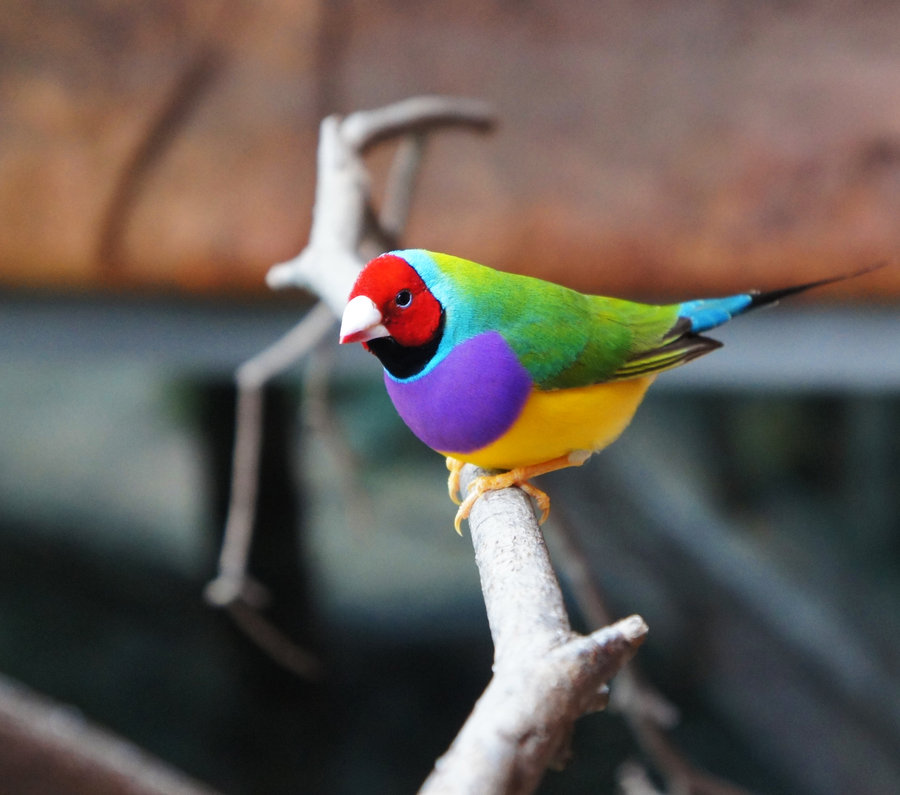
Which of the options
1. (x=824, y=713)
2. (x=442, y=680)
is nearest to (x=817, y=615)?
(x=824, y=713)

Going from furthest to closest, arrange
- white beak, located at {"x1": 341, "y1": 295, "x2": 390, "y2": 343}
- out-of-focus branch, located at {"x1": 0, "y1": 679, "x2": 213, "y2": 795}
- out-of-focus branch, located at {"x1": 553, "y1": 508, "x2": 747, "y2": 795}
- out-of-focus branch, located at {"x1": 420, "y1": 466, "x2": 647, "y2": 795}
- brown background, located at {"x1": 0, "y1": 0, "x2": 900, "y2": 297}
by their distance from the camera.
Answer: brown background, located at {"x1": 0, "y1": 0, "x2": 900, "y2": 297} < out-of-focus branch, located at {"x1": 553, "y1": 508, "x2": 747, "y2": 795} < out-of-focus branch, located at {"x1": 0, "y1": 679, "x2": 213, "y2": 795} < white beak, located at {"x1": 341, "y1": 295, "x2": 390, "y2": 343} < out-of-focus branch, located at {"x1": 420, "y1": 466, "x2": 647, "y2": 795}

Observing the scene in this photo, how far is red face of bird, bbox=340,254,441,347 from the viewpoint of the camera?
77 cm

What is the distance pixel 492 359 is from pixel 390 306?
11cm

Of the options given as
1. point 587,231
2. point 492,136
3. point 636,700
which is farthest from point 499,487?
point 492,136

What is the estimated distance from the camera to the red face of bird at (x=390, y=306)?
2.54ft

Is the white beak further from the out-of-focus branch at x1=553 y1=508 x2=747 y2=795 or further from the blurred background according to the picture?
the blurred background

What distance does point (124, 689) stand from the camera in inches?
103

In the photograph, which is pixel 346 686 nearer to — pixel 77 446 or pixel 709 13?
pixel 77 446

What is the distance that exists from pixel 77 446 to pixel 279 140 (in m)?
1.50

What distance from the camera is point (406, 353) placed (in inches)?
33.1

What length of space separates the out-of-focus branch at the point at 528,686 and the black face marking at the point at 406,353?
32 cm

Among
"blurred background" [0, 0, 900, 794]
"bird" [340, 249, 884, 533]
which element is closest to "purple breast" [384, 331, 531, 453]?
"bird" [340, 249, 884, 533]

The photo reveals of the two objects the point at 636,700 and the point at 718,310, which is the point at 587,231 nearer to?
the point at 718,310

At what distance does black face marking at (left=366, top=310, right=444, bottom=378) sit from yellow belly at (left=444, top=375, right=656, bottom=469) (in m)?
0.09
